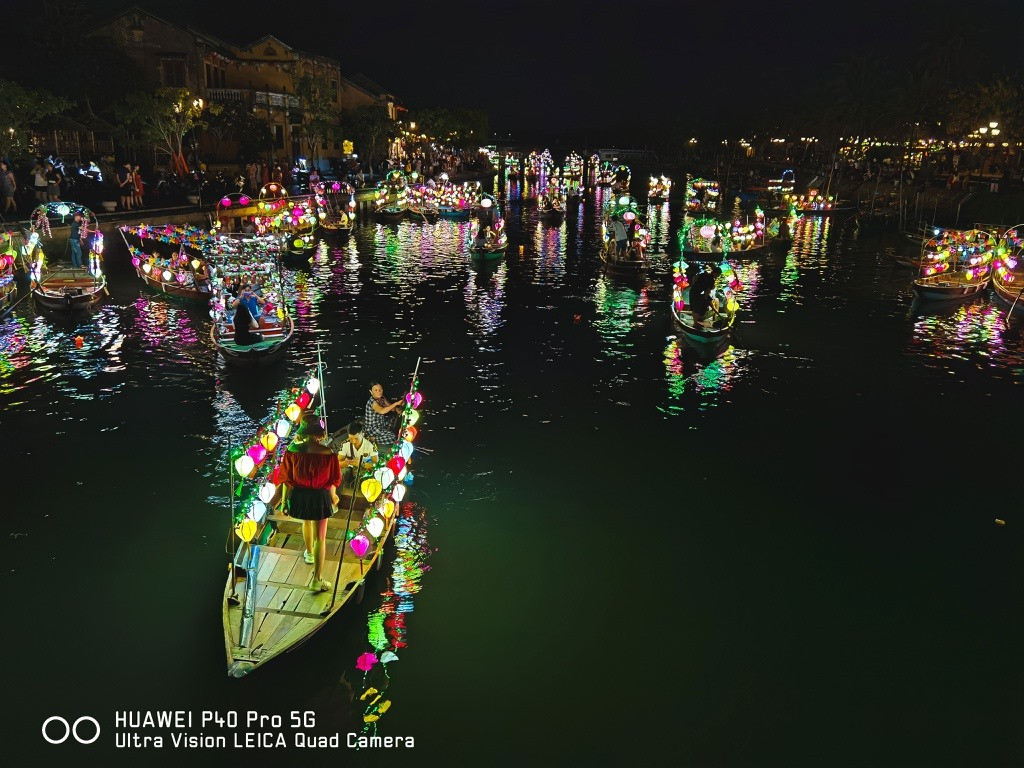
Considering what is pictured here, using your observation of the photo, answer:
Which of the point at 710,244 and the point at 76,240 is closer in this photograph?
the point at 76,240

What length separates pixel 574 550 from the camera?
38.0 feet

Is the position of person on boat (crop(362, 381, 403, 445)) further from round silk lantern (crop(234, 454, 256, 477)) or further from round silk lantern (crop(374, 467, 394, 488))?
round silk lantern (crop(234, 454, 256, 477))

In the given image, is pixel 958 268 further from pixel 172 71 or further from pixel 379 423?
pixel 172 71

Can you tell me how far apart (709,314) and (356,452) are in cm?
1392

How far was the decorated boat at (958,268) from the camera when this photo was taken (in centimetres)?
2809

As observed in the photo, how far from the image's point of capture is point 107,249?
33.0m

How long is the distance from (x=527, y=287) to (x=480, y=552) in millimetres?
20710

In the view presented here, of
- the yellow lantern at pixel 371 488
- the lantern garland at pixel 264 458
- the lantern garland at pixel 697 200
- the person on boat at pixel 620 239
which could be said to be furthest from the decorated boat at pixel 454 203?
the yellow lantern at pixel 371 488

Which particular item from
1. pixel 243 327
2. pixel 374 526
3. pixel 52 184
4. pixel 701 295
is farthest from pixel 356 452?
pixel 52 184

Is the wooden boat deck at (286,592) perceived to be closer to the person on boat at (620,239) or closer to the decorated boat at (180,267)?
the decorated boat at (180,267)

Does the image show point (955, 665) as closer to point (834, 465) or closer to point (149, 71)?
point (834, 465)

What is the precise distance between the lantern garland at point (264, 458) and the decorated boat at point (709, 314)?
42.6ft

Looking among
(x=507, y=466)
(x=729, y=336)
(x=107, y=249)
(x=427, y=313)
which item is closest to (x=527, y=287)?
(x=427, y=313)

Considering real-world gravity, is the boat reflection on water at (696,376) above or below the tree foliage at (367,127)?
below
